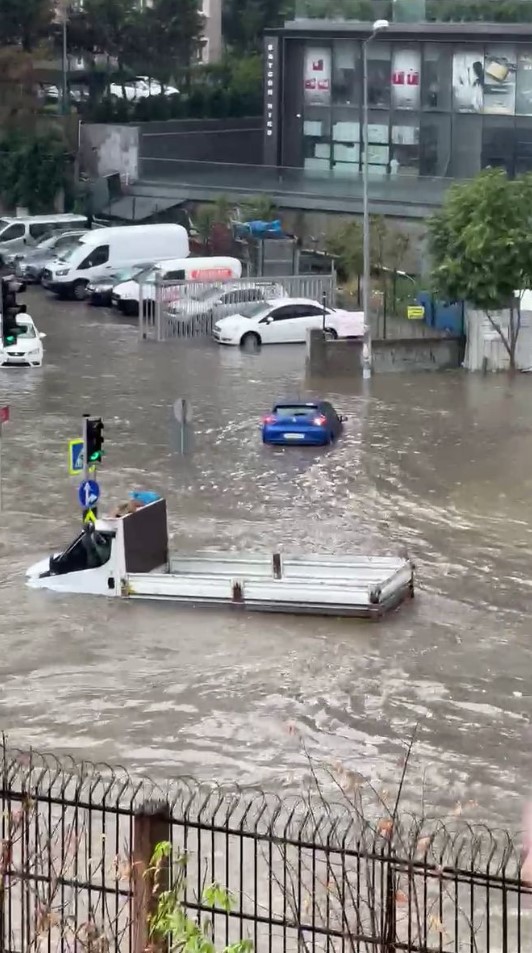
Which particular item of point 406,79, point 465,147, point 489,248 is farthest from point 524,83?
point 489,248

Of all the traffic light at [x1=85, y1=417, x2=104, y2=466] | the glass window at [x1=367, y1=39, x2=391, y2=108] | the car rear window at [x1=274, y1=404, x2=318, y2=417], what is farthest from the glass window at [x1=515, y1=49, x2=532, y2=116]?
the traffic light at [x1=85, y1=417, x2=104, y2=466]

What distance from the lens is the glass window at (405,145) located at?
178ft

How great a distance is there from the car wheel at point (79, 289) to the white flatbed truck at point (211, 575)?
1030 inches

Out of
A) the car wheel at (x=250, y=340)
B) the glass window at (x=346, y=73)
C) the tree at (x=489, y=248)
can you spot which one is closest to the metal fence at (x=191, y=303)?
the car wheel at (x=250, y=340)

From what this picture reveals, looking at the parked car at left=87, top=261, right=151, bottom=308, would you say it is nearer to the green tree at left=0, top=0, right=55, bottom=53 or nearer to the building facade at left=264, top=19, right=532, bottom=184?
the building facade at left=264, top=19, right=532, bottom=184

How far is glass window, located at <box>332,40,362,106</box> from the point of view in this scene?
181 feet

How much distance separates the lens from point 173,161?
58219 mm

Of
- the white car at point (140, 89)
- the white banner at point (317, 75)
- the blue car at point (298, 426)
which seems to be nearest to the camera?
the blue car at point (298, 426)

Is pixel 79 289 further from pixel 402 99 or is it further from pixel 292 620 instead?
pixel 292 620

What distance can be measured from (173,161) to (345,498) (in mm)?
36209

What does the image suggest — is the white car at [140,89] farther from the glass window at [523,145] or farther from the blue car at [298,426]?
the blue car at [298,426]

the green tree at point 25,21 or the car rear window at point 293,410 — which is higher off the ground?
the green tree at point 25,21

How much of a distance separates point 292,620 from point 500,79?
122 ft

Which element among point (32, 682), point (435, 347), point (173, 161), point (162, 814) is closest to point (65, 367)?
point (435, 347)
